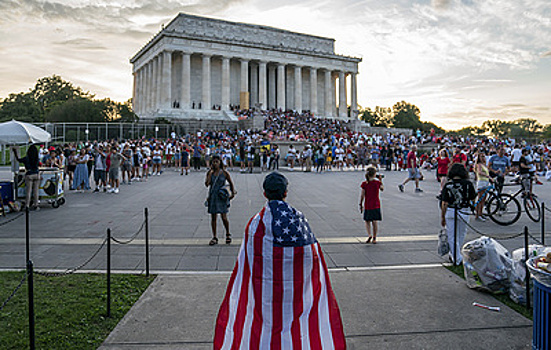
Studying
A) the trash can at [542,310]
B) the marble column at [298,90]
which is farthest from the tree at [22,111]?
the trash can at [542,310]

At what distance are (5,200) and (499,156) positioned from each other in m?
15.6

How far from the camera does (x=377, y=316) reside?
15.5 ft

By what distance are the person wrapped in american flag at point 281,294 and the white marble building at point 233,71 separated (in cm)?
5158

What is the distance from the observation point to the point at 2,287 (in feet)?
17.7

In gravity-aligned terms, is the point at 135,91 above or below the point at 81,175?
above

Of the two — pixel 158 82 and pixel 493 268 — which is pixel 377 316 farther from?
pixel 158 82

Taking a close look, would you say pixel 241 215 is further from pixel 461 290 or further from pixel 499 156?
pixel 499 156

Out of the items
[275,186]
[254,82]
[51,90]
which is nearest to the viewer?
[275,186]

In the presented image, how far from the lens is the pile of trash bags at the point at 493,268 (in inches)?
207

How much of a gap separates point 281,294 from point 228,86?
61.3 m

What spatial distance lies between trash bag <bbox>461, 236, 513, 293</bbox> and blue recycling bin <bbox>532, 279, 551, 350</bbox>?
1.80 meters

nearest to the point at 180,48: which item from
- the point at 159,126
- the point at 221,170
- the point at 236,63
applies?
the point at 236,63

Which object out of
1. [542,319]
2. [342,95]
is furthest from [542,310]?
[342,95]

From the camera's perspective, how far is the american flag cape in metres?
3.16
